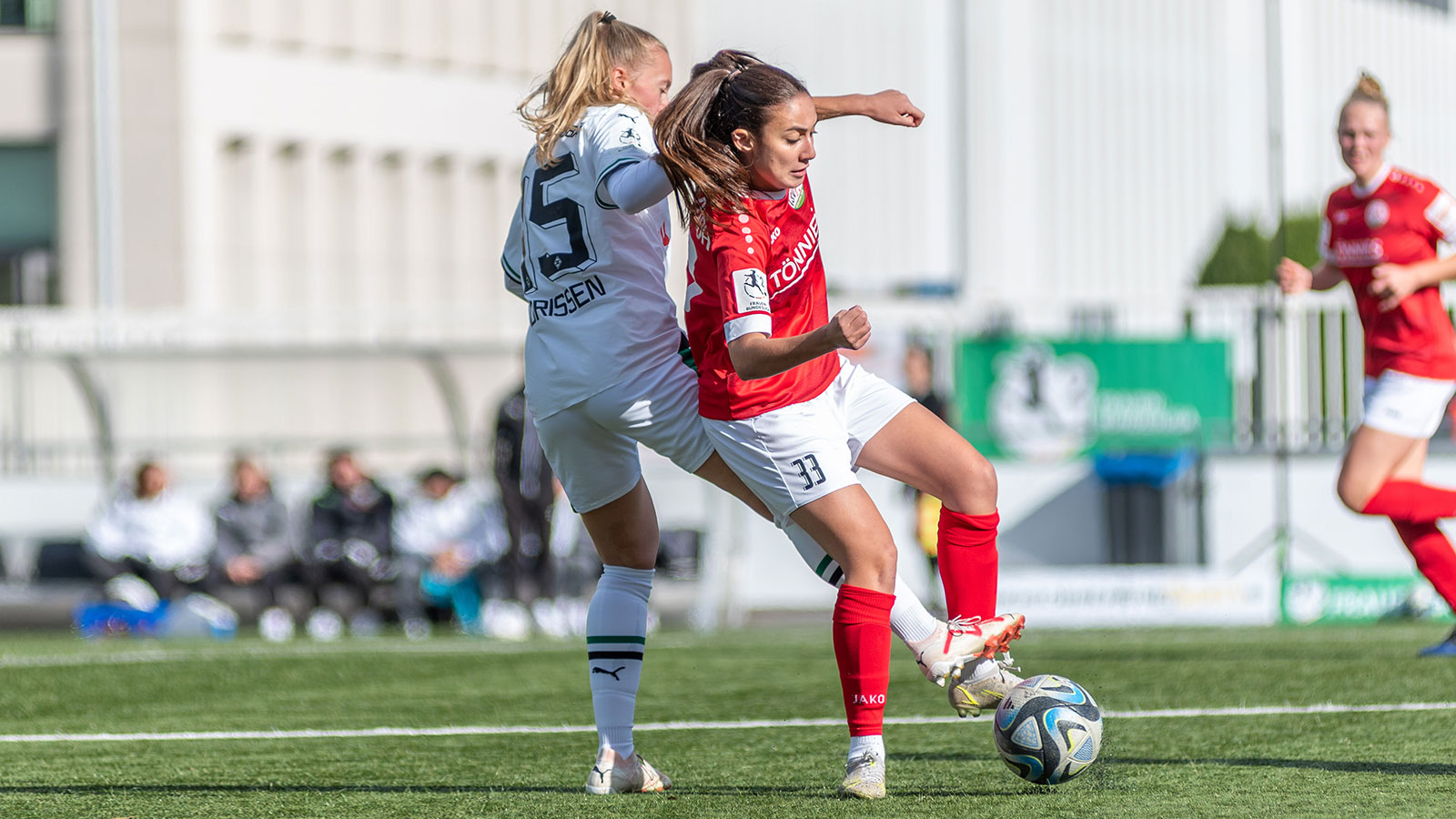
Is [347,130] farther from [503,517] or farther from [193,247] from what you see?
[503,517]

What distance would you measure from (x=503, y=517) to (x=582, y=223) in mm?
8216

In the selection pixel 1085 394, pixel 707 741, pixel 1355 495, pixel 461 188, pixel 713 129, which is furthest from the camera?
pixel 461 188

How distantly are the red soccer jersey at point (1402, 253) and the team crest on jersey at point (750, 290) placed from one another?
12.4 ft

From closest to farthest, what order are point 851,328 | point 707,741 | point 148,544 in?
point 851,328
point 707,741
point 148,544

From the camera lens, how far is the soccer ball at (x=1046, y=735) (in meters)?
4.77

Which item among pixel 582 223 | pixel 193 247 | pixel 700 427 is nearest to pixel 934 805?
Answer: pixel 700 427

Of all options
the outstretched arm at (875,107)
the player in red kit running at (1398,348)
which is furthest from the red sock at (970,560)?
the player in red kit running at (1398,348)

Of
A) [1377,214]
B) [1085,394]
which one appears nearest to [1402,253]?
[1377,214]

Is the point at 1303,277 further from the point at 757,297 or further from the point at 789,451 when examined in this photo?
the point at 757,297

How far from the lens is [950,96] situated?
46.8 meters

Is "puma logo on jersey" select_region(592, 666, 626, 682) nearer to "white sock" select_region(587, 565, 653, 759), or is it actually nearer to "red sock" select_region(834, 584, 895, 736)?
"white sock" select_region(587, 565, 653, 759)

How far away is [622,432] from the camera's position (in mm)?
5066

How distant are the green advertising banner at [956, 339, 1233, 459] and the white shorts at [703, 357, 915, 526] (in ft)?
32.4

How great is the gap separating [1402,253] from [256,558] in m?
8.64
